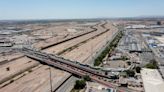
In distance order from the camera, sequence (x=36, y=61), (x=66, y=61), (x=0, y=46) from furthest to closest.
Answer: (x=0, y=46) → (x=36, y=61) → (x=66, y=61)

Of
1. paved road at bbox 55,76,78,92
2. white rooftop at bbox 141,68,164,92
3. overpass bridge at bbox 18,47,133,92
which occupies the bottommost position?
paved road at bbox 55,76,78,92

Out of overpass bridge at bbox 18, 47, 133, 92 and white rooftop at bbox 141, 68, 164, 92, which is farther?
overpass bridge at bbox 18, 47, 133, 92

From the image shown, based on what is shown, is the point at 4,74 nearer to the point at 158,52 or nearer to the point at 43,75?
the point at 43,75

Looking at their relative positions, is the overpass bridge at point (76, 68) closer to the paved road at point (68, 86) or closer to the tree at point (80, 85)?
the paved road at point (68, 86)

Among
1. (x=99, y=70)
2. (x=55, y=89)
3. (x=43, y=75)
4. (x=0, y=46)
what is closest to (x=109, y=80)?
(x=99, y=70)

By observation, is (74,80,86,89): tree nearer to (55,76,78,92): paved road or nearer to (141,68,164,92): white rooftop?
(55,76,78,92): paved road

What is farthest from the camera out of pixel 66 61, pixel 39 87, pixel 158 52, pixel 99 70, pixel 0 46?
pixel 0 46

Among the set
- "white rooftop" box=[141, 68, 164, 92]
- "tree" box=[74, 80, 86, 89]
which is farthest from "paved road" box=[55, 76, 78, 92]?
"white rooftop" box=[141, 68, 164, 92]

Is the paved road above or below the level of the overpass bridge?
below

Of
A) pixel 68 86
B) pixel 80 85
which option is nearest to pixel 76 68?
pixel 68 86
